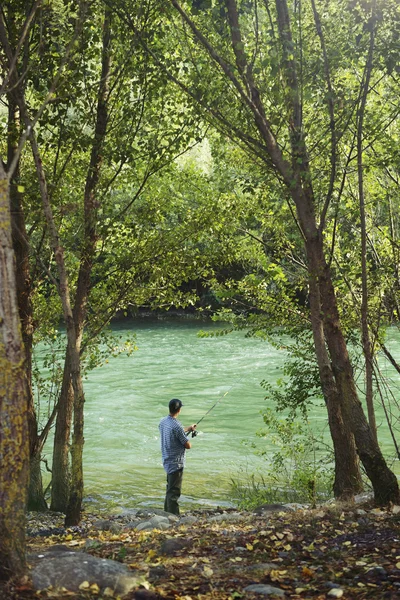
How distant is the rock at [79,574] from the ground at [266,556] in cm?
9

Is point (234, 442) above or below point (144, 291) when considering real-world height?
below

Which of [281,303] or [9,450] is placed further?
[281,303]

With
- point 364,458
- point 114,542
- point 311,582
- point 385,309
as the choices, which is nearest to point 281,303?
point 385,309

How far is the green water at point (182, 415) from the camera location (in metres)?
15.5

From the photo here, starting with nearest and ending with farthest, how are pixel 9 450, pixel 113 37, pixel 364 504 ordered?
pixel 9 450 < pixel 364 504 < pixel 113 37

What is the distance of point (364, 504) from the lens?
8.29m

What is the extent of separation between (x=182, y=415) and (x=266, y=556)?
1552 centimetres

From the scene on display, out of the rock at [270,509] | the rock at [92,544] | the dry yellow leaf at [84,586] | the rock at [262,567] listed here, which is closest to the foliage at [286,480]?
the rock at [270,509]

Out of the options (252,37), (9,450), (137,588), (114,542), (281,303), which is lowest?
(114,542)

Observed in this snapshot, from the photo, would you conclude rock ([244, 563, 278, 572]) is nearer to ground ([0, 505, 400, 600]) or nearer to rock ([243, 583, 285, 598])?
ground ([0, 505, 400, 600])

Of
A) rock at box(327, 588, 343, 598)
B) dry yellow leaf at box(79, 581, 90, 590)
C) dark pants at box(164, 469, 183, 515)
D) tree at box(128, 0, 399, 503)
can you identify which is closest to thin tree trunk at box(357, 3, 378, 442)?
tree at box(128, 0, 399, 503)

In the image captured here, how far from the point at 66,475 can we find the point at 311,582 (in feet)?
23.1

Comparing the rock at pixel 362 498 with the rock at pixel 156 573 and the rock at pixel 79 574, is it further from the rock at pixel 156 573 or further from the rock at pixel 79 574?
the rock at pixel 79 574

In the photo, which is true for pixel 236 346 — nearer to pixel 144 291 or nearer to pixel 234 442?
pixel 234 442
